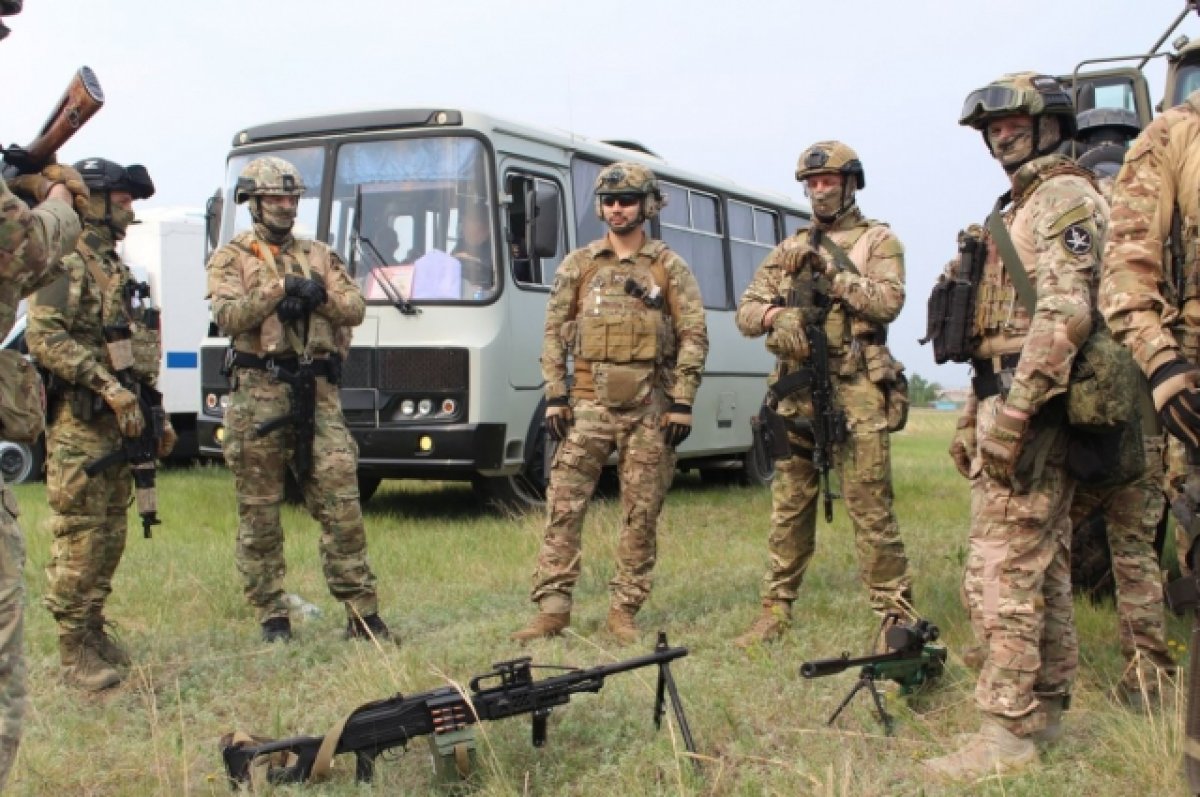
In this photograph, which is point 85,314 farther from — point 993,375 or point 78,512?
point 993,375

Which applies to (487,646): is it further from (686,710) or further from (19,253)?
(19,253)

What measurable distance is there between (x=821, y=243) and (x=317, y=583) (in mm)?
3430

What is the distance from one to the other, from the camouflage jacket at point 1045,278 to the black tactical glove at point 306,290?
287 cm

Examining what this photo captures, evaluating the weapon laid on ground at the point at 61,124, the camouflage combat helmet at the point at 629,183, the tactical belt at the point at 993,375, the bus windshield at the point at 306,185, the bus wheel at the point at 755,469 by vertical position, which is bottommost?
the bus wheel at the point at 755,469

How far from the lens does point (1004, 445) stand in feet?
11.7

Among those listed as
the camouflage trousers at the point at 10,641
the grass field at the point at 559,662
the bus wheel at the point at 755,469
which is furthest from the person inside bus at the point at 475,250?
the camouflage trousers at the point at 10,641

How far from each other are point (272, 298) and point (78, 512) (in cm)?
119

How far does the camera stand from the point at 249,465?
17.8 ft

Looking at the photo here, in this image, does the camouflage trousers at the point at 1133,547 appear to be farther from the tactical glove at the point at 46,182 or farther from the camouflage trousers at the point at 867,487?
the tactical glove at the point at 46,182

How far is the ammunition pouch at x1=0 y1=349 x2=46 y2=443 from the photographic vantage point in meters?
3.19

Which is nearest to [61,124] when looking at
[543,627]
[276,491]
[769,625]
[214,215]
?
[276,491]

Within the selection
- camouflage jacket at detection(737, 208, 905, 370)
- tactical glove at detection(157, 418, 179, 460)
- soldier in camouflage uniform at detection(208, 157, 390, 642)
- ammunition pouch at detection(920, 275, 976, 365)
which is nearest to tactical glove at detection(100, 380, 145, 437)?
tactical glove at detection(157, 418, 179, 460)

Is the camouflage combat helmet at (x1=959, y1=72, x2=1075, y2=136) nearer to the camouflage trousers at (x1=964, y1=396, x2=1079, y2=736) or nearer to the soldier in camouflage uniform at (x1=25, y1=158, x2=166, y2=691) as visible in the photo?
the camouflage trousers at (x1=964, y1=396, x2=1079, y2=736)

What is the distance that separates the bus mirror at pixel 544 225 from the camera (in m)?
8.76
